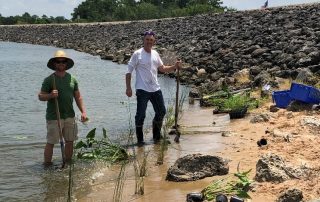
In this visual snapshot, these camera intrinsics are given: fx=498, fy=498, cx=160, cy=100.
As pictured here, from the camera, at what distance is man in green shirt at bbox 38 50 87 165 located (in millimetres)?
7016

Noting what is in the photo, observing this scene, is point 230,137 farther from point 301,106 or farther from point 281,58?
point 281,58

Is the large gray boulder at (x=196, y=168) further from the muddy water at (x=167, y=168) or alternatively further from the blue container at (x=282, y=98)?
the blue container at (x=282, y=98)

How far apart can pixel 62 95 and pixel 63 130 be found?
52 centimetres

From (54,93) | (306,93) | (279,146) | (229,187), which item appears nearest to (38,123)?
(54,93)

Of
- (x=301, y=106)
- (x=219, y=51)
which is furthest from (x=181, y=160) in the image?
(x=219, y=51)

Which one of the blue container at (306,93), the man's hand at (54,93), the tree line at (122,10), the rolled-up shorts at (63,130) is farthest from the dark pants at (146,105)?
the tree line at (122,10)

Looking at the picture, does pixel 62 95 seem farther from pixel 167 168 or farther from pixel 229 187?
pixel 229 187

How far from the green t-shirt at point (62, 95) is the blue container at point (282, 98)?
442cm

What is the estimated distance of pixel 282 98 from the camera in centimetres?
983

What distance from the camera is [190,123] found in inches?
407

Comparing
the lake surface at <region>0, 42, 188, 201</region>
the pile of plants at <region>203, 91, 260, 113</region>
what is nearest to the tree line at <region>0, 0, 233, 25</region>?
the lake surface at <region>0, 42, 188, 201</region>

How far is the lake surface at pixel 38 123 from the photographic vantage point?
A: 6.66m

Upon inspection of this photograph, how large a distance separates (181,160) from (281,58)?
30.7ft

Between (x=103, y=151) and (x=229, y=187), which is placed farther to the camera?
(x=103, y=151)
